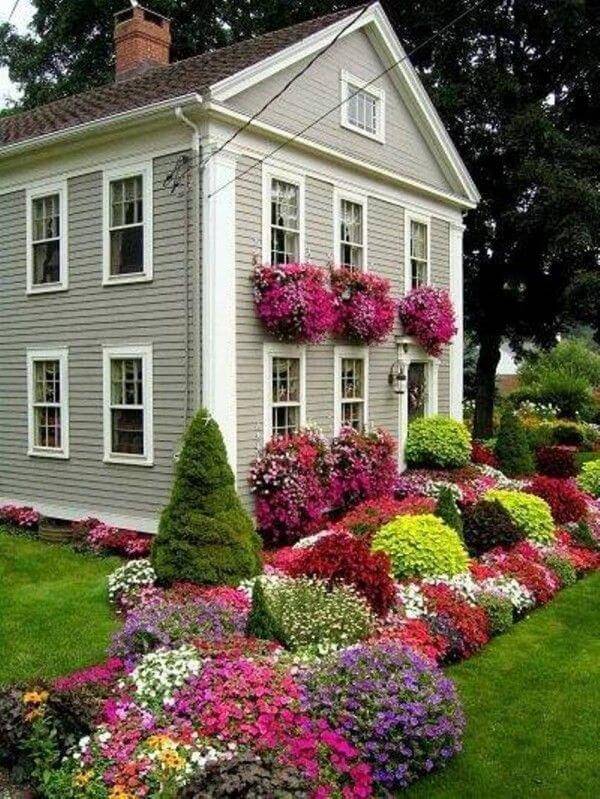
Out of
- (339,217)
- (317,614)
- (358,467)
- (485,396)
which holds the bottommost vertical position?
(317,614)

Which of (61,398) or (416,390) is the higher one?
(416,390)

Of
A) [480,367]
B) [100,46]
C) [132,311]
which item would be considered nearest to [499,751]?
[132,311]

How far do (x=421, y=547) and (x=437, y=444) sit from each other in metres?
6.80

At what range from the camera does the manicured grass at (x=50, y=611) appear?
7.88 m

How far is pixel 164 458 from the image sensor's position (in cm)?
1254

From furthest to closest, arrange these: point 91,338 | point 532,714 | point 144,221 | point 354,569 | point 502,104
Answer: point 502,104
point 91,338
point 144,221
point 354,569
point 532,714

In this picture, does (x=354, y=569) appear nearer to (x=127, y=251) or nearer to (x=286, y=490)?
(x=286, y=490)

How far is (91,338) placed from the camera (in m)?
13.6

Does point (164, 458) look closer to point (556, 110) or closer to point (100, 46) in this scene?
point (556, 110)

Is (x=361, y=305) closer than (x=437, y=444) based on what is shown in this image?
Yes

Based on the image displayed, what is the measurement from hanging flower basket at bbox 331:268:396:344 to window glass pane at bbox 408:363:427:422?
2.67m

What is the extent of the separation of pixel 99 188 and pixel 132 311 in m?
2.17

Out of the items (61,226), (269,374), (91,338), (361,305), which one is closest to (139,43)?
(61,226)

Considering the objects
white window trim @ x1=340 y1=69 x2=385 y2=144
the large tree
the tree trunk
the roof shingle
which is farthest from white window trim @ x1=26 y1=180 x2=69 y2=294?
the tree trunk
